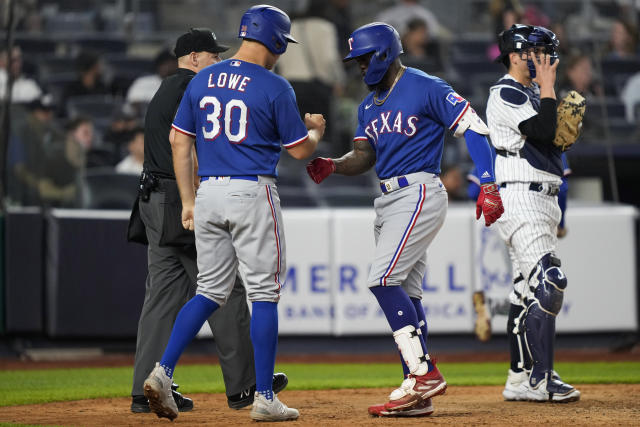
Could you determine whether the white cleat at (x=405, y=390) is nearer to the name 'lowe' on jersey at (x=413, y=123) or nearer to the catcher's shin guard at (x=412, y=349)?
the catcher's shin guard at (x=412, y=349)

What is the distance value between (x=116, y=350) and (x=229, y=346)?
4537 millimetres

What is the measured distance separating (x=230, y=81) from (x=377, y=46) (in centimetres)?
83

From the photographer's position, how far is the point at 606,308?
31.2 ft

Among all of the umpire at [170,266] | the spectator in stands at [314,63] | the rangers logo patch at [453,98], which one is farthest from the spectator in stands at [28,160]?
the rangers logo patch at [453,98]

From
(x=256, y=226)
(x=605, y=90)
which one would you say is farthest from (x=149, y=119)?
(x=605, y=90)

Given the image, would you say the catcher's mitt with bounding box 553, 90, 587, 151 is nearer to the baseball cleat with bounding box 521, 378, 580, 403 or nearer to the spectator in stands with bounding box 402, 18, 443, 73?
the baseball cleat with bounding box 521, 378, 580, 403

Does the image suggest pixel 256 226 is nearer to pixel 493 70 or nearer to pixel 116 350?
pixel 116 350

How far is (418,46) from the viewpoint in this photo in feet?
43.1

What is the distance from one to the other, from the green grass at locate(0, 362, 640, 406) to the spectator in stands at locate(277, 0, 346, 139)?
370 cm

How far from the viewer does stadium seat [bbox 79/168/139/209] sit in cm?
946

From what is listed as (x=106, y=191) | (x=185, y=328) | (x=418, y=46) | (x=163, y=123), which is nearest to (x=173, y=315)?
(x=185, y=328)

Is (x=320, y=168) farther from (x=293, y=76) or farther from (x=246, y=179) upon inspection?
(x=293, y=76)

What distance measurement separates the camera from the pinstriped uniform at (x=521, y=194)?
561cm

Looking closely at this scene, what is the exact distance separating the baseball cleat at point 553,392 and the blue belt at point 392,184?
142 cm
